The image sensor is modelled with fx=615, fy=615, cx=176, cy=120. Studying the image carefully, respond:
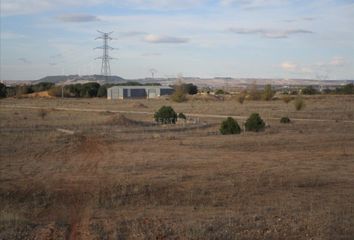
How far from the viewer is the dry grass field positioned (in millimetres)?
10641

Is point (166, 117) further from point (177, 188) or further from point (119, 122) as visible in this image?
point (177, 188)

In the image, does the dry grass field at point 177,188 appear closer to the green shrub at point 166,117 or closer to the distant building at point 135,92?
the green shrub at point 166,117

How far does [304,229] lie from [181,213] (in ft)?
11.9

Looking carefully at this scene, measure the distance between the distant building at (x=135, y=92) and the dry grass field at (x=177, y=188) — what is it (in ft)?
396

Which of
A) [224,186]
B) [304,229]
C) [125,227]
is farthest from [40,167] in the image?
[304,229]

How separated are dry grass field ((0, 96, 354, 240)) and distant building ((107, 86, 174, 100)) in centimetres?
12067

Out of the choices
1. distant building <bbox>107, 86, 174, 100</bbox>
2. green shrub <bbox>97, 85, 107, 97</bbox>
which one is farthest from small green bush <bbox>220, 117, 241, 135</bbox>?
green shrub <bbox>97, 85, 107, 97</bbox>

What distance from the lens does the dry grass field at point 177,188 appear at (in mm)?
10641

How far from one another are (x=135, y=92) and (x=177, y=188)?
5993 inches

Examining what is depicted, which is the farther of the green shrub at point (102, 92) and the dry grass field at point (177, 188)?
the green shrub at point (102, 92)

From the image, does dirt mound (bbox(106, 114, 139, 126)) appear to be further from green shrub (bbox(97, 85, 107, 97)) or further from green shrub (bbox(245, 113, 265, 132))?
green shrub (bbox(97, 85, 107, 97))

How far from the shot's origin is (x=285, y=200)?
51.4 ft

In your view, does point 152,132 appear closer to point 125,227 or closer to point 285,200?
point 285,200

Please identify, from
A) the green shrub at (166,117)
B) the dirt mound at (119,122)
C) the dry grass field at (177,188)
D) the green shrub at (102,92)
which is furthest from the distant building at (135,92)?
the dry grass field at (177,188)
